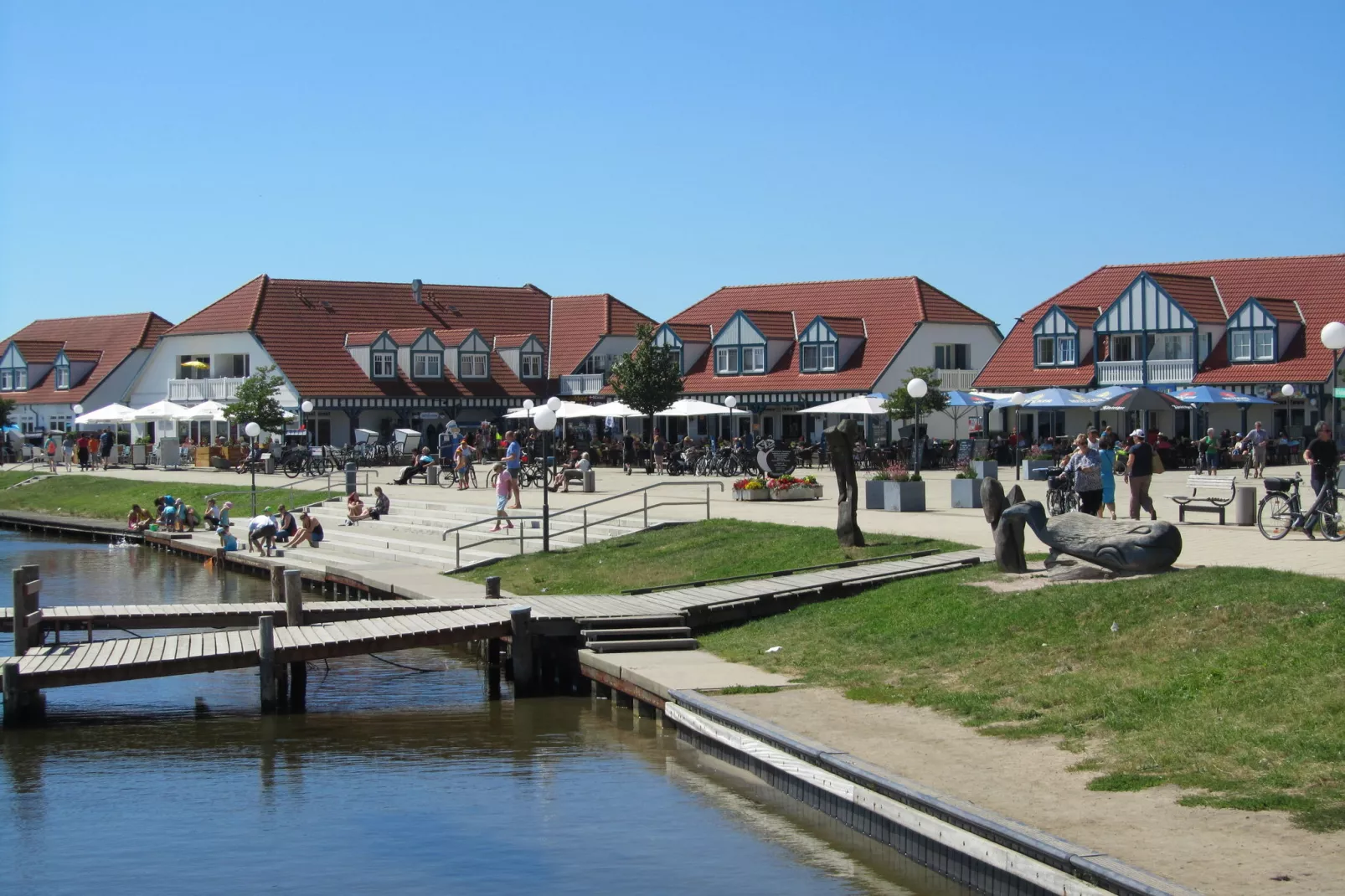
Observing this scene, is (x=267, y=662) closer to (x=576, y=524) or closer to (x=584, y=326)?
(x=576, y=524)

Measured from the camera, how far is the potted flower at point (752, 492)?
33.3m

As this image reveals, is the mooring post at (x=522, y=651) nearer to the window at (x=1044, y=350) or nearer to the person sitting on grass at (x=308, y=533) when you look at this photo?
the person sitting on grass at (x=308, y=533)

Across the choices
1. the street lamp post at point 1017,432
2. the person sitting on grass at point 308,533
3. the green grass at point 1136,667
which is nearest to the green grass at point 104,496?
the person sitting on grass at point 308,533

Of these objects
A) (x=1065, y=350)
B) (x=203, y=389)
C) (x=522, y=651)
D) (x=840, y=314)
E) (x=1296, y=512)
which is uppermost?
(x=840, y=314)

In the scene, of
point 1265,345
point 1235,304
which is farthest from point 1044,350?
point 1265,345

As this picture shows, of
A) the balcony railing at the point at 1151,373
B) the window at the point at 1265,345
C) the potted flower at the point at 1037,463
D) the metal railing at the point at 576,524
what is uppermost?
the window at the point at 1265,345

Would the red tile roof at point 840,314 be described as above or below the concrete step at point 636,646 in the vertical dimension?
above

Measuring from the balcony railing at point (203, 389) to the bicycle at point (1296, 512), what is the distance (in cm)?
5269

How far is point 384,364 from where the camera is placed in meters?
68.2

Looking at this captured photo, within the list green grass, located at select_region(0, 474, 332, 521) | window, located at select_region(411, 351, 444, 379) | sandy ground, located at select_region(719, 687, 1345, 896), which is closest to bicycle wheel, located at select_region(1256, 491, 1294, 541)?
sandy ground, located at select_region(719, 687, 1345, 896)

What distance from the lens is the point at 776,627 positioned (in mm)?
18766

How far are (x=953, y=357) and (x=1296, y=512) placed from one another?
142 ft

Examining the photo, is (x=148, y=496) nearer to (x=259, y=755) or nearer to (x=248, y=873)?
(x=259, y=755)

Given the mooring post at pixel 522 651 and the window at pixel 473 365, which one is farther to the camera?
the window at pixel 473 365
